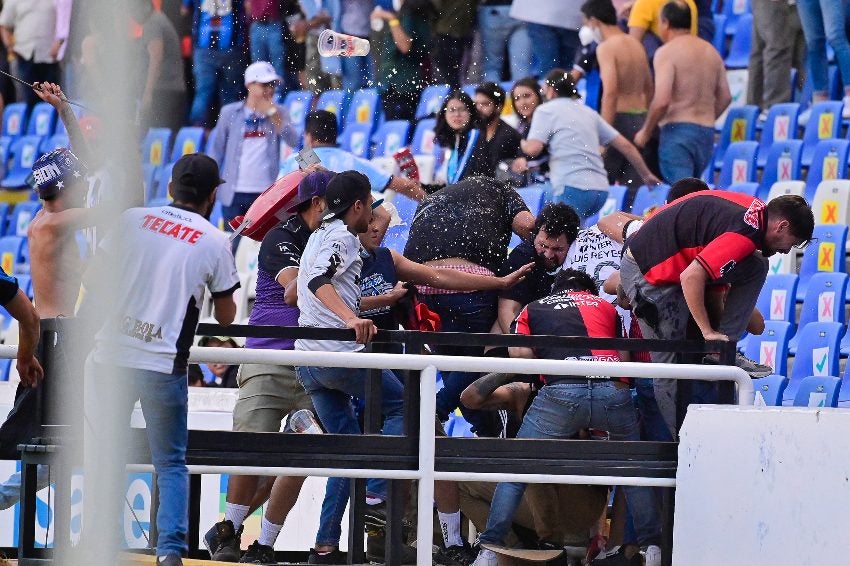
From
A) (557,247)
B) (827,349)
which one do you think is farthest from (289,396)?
(827,349)

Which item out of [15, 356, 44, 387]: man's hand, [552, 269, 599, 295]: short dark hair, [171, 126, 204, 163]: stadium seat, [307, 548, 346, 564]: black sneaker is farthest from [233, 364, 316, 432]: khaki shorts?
[171, 126, 204, 163]: stadium seat

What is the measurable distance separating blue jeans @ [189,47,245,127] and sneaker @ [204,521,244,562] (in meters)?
8.57

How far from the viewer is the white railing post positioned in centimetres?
554

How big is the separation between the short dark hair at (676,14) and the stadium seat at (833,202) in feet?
5.46

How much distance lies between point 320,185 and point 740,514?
2281 millimetres

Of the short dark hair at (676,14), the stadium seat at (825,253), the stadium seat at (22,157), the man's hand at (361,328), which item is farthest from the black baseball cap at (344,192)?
the stadium seat at (22,157)

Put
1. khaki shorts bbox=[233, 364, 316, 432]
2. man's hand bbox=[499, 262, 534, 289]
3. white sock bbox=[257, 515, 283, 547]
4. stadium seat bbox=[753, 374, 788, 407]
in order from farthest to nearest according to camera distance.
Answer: stadium seat bbox=[753, 374, 788, 407], man's hand bbox=[499, 262, 534, 289], khaki shorts bbox=[233, 364, 316, 432], white sock bbox=[257, 515, 283, 547]

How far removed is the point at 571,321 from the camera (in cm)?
643

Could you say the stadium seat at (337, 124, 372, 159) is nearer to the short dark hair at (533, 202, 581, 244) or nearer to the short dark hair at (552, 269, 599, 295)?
the short dark hair at (533, 202, 581, 244)

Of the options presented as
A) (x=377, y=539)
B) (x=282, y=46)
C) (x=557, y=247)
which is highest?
(x=282, y=46)

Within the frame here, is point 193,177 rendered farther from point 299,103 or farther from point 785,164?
point 299,103

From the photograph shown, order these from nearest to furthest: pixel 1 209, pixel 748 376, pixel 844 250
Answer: pixel 748 376, pixel 844 250, pixel 1 209

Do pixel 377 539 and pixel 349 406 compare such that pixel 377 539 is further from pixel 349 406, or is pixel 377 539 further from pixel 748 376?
pixel 748 376

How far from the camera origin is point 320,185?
6.58m
